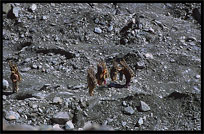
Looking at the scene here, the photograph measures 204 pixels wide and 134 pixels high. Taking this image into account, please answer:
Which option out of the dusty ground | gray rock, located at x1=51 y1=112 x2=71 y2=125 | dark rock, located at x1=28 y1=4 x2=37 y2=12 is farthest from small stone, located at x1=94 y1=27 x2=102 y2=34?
gray rock, located at x1=51 y1=112 x2=71 y2=125

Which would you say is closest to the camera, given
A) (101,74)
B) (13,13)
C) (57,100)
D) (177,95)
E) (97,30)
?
(57,100)

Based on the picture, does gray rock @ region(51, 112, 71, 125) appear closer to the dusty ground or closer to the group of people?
the dusty ground

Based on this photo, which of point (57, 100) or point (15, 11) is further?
point (15, 11)

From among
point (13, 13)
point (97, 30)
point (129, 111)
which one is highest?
point (13, 13)

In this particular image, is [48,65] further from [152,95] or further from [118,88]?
[152,95]

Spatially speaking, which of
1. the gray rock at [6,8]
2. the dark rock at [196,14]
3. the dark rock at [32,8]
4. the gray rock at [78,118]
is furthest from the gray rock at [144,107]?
the gray rock at [6,8]

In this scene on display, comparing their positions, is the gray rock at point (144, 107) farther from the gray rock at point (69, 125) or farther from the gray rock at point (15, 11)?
the gray rock at point (15, 11)

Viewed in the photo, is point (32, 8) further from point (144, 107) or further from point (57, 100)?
point (144, 107)

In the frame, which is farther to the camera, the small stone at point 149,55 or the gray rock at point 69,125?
the small stone at point 149,55

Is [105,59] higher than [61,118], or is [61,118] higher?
[105,59]

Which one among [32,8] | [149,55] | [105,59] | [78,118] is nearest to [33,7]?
[32,8]

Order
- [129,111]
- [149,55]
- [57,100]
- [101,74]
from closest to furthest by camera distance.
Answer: [129,111] < [57,100] < [101,74] < [149,55]
